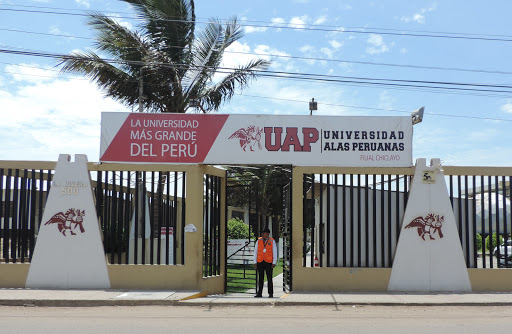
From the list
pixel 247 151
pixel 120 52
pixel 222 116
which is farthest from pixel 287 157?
pixel 120 52

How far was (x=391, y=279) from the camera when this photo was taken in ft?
41.0

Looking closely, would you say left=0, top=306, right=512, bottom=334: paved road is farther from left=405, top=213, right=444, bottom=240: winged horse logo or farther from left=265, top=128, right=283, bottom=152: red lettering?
left=265, top=128, right=283, bottom=152: red lettering

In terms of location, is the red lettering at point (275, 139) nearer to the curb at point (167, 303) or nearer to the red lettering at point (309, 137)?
the red lettering at point (309, 137)

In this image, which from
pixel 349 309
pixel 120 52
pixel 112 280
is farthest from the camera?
pixel 120 52

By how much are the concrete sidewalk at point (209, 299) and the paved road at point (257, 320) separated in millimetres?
259

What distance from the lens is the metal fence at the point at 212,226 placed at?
13.1 m

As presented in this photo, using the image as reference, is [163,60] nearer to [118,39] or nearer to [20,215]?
[118,39]

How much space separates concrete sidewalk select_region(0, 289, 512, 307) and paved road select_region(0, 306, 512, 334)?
0.85 feet

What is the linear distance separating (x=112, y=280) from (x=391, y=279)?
258 inches

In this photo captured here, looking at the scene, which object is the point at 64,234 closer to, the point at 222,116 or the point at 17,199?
the point at 17,199

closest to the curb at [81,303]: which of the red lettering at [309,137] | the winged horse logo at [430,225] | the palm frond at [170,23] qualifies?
the red lettering at [309,137]

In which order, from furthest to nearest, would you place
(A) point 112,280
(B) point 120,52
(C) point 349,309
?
(B) point 120,52, (A) point 112,280, (C) point 349,309

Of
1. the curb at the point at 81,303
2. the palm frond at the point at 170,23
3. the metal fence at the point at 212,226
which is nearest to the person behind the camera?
the curb at the point at 81,303

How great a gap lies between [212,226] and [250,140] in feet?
7.89
